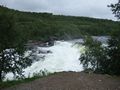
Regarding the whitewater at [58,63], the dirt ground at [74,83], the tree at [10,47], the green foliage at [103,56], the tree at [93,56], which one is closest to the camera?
the dirt ground at [74,83]

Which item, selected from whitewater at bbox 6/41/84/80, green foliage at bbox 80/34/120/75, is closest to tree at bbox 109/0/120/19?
green foliage at bbox 80/34/120/75

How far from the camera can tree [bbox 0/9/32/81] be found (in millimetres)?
14727

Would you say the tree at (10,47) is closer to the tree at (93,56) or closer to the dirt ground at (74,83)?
the tree at (93,56)

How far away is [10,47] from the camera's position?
15016mm

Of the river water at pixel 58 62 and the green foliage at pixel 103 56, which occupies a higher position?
the green foliage at pixel 103 56

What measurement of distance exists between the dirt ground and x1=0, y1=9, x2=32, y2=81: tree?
126 inches

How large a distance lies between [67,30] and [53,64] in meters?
35.9

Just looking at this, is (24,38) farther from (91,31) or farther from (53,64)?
(91,31)

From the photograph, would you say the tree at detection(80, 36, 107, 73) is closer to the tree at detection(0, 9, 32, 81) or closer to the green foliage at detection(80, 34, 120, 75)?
the green foliage at detection(80, 34, 120, 75)

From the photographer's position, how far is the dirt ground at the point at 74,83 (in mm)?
10656

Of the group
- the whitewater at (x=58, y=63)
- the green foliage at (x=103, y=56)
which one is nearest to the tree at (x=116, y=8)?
the green foliage at (x=103, y=56)

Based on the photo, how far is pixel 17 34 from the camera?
15.1 meters

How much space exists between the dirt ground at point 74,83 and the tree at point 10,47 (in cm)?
320

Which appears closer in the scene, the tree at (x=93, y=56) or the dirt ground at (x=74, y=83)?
the dirt ground at (x=74, y=83)
